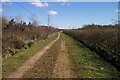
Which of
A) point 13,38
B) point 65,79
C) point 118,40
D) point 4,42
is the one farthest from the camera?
point 13,38

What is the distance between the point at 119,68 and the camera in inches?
686

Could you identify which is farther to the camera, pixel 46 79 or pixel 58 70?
pixel 58 70

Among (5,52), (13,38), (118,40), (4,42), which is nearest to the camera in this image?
(118,40)

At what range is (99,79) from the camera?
44.6ft

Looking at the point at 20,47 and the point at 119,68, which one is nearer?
the point at 119,68

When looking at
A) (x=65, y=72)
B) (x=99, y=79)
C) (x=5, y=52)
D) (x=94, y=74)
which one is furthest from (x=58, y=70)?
(x=5, y=52)

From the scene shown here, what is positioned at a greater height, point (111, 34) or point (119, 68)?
point (111, 34)

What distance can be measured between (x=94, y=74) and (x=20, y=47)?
60.1 ft

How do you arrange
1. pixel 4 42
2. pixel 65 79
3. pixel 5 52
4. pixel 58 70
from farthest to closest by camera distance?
pixel 4 42
pixel 5 52
pixel 58 70
pixel 65 79

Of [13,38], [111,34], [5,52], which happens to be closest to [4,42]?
[5,52]

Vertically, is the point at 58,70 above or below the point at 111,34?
below

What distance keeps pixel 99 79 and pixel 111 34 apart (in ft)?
42.6

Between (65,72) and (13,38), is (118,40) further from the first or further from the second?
(13,38)

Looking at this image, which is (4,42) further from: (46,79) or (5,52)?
(46,79)
